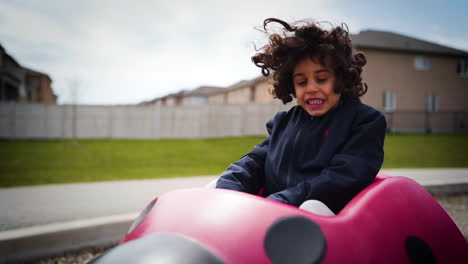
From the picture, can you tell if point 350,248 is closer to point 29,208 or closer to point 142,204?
point 142,204

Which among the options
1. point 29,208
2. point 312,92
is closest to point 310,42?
point 312,92

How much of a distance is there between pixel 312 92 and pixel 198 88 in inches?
1735

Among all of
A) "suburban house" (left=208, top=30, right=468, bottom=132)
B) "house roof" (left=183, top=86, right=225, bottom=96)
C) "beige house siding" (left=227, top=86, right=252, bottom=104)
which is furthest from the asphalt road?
"house roof" (left=183, top=86, right=225, bottom=96)

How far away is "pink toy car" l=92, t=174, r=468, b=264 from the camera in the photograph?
0.89 metres

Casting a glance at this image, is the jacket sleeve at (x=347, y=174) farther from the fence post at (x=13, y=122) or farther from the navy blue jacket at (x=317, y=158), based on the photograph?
the fence post at (x=13, y=122)

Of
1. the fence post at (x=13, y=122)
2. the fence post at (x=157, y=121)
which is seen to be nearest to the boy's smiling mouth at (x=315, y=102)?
the fence post at (x=157, y=121)

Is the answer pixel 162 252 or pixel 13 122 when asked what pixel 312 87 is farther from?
pixel 13 122

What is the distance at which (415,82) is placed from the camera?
1973 centimetres

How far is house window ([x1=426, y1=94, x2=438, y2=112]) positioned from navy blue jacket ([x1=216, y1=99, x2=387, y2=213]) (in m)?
21.3

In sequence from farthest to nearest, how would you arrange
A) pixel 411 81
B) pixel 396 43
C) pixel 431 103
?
pixel 396 43 < pixel 431 103 < pixel 411 81

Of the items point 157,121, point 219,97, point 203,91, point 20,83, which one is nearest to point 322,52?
point 157,121

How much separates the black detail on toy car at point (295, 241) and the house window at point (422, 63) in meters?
22.0

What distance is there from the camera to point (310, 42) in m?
1.70

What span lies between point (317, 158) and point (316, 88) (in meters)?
0.33
